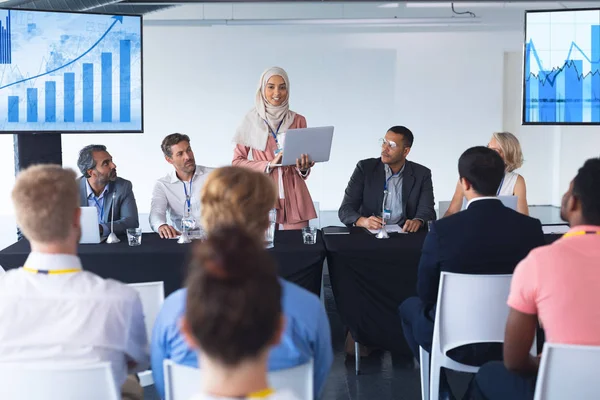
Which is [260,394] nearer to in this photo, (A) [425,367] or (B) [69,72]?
(A) [425,367]

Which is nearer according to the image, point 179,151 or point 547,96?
point 179,151

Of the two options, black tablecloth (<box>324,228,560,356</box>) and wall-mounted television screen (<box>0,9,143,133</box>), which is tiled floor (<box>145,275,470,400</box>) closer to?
black tablecloth (<box>324,228,560,356</box>)

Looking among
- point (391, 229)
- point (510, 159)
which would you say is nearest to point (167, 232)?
point (391, 229)

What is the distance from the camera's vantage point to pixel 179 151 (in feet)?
13.8

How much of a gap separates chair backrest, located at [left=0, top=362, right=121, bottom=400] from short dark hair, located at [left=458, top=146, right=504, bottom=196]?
160cm

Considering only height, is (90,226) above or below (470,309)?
above

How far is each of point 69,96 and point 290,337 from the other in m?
3.32

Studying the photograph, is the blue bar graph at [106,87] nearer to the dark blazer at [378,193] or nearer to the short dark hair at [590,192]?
the dark blazer at [378,193]

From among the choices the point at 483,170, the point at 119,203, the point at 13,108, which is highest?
A: the point at 13,108

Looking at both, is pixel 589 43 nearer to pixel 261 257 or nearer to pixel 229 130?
pixel 261 257

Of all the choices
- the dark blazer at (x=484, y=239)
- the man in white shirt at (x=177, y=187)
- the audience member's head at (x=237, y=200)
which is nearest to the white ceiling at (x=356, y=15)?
the man in white shirt at (x=177, y=187)

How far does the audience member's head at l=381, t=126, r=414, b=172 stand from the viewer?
431cm

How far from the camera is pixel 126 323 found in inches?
69.7

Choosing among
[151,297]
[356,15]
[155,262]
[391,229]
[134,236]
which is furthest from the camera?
[356,15]
